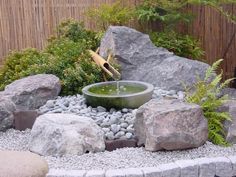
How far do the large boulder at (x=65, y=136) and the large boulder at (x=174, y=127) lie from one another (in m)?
0.49

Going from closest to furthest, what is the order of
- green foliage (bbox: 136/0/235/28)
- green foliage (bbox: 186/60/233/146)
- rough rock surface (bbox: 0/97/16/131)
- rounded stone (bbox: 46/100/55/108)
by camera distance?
green foliage (bbox: 186/60/233/146) → rough rock surface (bbox: 0/97/16/131) → rounded stone (bbox: 46/100/55/108) → green foliage (bbox: 136/0/235/28)

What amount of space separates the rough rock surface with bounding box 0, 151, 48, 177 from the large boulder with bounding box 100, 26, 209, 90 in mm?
2196

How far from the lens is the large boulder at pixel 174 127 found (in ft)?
12.3

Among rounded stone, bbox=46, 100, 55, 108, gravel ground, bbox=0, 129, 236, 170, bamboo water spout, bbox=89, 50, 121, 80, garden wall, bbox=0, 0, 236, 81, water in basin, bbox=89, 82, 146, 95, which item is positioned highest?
garden wall, bbox=0, 0, 236, 81

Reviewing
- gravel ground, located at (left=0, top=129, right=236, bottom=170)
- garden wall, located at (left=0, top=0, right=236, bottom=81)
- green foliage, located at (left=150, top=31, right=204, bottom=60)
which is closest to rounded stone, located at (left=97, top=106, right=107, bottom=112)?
gravel ground, located at (left=0, top=129, right=236, bottom=170)

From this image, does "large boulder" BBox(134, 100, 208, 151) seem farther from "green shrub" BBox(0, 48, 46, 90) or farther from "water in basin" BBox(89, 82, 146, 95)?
"green shrub" BBox(0, 48, 46, 90)

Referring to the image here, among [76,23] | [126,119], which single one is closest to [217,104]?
[126,119]

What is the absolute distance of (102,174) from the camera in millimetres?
3391

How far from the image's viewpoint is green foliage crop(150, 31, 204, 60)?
6.21 m

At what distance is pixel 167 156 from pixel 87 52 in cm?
228

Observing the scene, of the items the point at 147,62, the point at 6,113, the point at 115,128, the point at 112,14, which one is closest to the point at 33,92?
the point at 6,113

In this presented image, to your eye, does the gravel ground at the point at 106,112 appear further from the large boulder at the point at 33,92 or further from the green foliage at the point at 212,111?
the green foliage at the point at 212,111

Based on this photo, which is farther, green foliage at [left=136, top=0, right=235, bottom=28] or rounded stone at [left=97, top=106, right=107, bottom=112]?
green foliage at [left=136, top=0, right=235, bottom=28]

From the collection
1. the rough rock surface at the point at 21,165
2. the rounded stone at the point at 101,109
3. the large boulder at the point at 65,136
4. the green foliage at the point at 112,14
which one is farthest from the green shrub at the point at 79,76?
the rough rock surface at the point at 21,165
